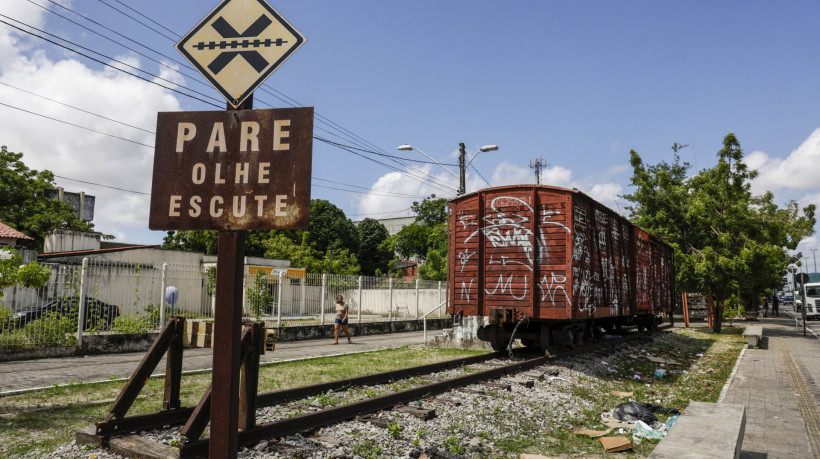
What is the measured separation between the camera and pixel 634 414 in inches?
257

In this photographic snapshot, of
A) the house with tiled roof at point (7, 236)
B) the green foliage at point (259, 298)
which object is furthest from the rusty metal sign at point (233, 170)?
the house with tiled roof at point (7, 236)

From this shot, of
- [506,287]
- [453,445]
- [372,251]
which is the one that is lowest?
[453,445]

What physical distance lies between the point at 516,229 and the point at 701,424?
6473 mm

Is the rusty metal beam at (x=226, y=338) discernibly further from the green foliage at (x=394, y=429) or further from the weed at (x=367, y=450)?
the green foliage at (x=394, y=429)

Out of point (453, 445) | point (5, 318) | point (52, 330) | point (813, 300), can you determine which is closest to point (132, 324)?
point (52, 330)

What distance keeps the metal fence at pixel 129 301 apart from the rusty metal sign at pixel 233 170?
10.4 m

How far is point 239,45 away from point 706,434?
4.77m

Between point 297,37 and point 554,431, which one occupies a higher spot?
point 297,37

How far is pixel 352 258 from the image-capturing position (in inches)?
2090

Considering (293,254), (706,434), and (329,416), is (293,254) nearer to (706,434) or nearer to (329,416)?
(329,416)

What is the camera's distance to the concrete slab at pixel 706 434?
3.78m

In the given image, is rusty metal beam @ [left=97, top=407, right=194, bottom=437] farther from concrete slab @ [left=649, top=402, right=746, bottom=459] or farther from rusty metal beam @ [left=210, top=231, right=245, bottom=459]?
concrete slab @ [left=649, top=402, right=746, bottom=459]

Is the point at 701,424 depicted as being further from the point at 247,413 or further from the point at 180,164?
the point at 180,164

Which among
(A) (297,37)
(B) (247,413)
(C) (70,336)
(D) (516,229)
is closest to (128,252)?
(C) (70,336)
